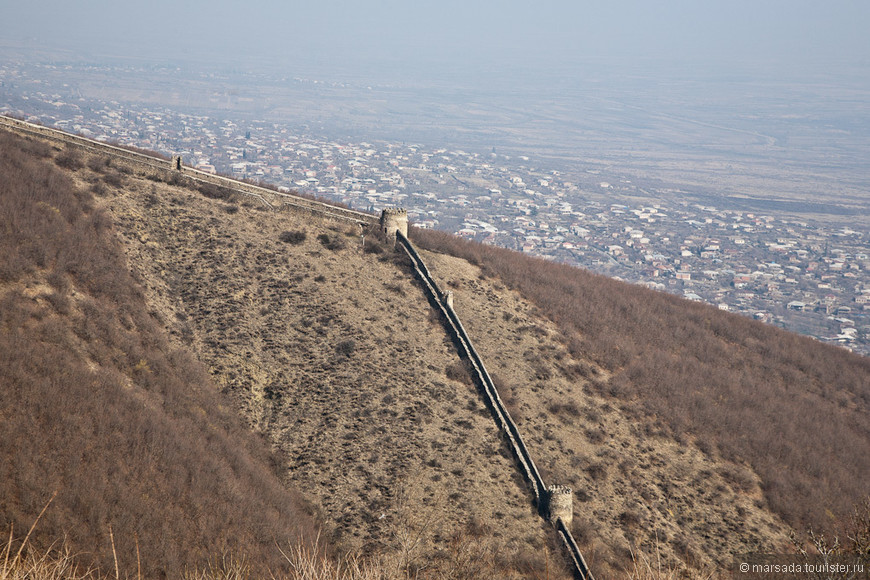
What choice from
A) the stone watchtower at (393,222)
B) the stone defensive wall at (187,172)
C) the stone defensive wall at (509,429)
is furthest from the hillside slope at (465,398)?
the stone watchtower at (393,222)

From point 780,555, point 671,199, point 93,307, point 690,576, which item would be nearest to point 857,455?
point 780,555

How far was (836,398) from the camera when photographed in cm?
3972

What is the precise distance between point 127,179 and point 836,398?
3967cm

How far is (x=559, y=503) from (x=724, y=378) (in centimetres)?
1751

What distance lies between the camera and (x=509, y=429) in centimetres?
2706

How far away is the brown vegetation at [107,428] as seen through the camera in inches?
679

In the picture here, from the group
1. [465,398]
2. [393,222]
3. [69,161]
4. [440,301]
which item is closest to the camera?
[465,398]

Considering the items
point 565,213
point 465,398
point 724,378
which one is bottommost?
point 724,378

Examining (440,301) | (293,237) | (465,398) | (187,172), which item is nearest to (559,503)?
(465,398)

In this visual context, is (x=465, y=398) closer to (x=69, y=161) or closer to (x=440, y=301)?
(x=440, y=301)

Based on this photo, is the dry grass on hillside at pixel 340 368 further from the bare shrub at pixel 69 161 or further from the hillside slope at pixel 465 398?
the bare shrub at pixel 69 161

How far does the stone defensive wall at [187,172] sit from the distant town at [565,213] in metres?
57.7

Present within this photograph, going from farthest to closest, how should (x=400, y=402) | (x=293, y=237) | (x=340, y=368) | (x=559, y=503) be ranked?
(x=293, y=237)
(x=340, y=368)
(x=400, y=402)
(x=559, y=503)

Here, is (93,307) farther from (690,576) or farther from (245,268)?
(690,576)
